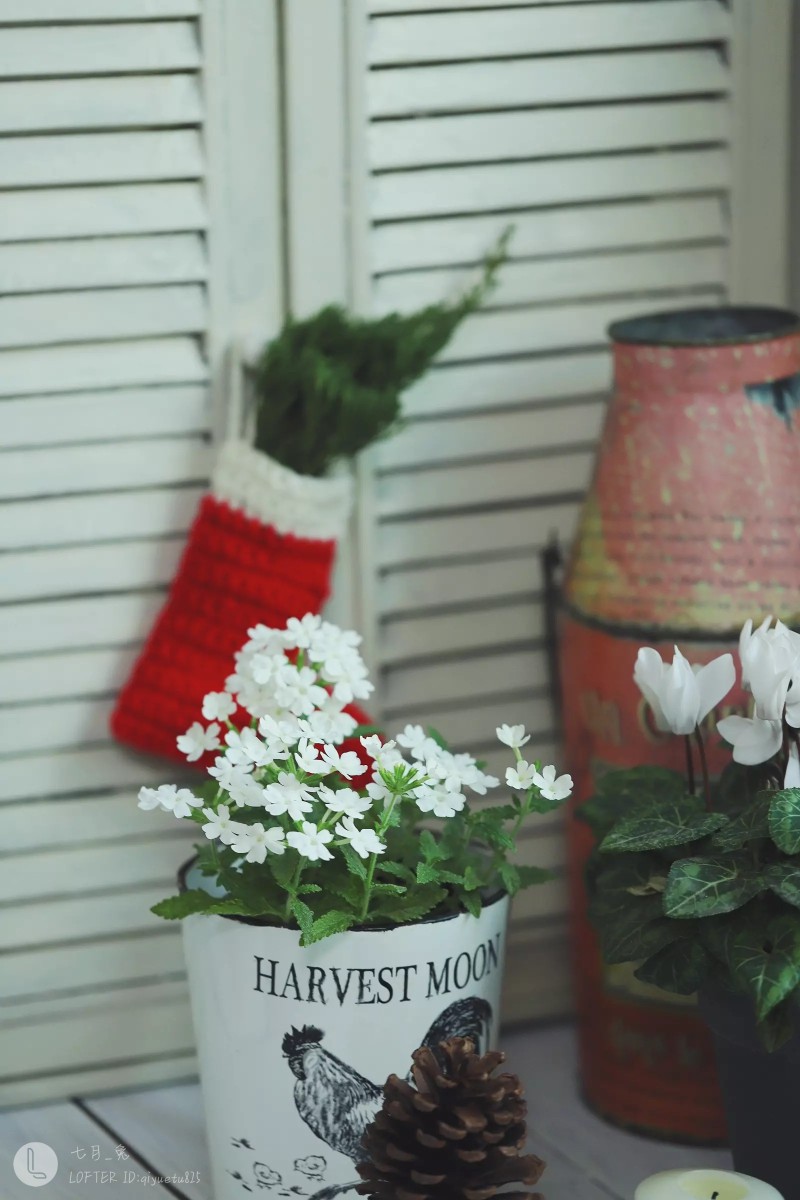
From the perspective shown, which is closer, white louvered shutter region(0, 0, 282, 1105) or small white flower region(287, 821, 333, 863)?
small white flower region(287, 821, 333, 863)

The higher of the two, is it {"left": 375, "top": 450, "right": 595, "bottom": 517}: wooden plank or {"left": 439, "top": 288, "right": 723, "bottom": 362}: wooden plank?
{"left": 439, "top": 288, "right": 723, "bottom": 362}: wooden plank

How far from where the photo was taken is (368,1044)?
3.02 ft

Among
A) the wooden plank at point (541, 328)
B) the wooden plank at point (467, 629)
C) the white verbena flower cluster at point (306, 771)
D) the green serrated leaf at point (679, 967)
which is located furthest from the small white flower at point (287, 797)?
the wooden plank at point (541, 328)

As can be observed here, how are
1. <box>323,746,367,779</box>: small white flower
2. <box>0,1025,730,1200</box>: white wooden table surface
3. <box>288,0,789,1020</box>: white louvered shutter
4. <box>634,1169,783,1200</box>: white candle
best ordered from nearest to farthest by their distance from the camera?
<box>634,1169,783,1200</box>: white candle
<box>323,746,367,779</box>: small white flower
<box>0,1025,730,1200</box>: white wooden table surface
<box>288,0,789,1020</box>: white louvered shutter

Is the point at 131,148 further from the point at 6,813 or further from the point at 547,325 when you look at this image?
the point at 6,813

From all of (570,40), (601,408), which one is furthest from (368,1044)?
(570,40)

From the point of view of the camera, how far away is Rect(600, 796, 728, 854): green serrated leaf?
887 mm

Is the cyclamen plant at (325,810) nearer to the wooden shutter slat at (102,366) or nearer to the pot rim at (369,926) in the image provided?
the pot rim at (369,926)

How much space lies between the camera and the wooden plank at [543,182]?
3.76ft

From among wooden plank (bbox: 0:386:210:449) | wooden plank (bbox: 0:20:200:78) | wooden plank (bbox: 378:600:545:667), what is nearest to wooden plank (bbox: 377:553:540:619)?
wooden plank (bbox: 378:600:545:667)

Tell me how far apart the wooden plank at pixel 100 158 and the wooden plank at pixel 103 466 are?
197 millimetres

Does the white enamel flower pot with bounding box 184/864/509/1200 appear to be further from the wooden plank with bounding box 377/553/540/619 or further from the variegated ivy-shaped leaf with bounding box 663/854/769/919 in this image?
the wooden plank with bounding box 377/553/540/619

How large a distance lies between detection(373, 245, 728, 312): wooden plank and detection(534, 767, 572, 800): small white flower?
0.43 metres

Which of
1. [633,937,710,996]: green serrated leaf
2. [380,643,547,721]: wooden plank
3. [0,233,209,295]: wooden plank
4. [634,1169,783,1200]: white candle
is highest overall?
[0,233,209,295]: wooden plank
